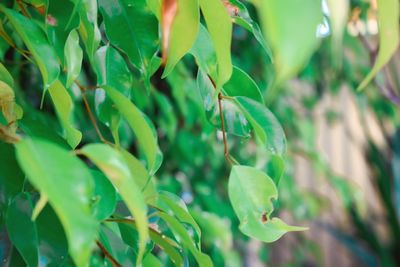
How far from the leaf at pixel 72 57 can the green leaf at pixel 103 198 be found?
3.1 inches

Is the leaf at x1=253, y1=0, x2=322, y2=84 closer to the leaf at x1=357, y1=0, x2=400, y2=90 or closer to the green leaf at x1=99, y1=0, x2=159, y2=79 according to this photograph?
the leaf at x1=357, y1=0, x2=400, y2=90

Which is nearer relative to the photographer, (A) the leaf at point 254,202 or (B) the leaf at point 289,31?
(B) the leaf at point 289,31

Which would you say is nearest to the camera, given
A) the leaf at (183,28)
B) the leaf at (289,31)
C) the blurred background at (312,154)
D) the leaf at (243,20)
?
the leaf at (289,31)

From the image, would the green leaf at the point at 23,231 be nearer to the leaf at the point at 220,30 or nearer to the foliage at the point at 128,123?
the foliage at the point at 128,123

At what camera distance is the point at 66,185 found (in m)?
0.25

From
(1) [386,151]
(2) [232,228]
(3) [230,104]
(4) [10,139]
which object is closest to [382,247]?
(1) [386,151]

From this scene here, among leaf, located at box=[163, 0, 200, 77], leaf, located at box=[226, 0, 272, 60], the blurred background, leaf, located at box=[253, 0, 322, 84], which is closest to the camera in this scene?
leaf, located at box=[253, 0, 322, 84]

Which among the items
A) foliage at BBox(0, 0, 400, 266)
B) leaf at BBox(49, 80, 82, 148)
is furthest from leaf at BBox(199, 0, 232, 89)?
leaf at BBox(49, 80, 82, 148)

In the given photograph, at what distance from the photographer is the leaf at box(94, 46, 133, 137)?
1.49 ft

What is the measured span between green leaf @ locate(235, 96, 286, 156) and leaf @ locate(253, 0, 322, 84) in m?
0.20

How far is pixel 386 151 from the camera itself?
2406 millimetres

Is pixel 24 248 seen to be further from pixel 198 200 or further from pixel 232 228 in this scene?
pixel 232 228

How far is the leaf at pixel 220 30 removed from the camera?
0.34m

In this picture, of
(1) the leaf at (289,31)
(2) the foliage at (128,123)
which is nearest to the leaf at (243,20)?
(2) the foliage at (128,123)
